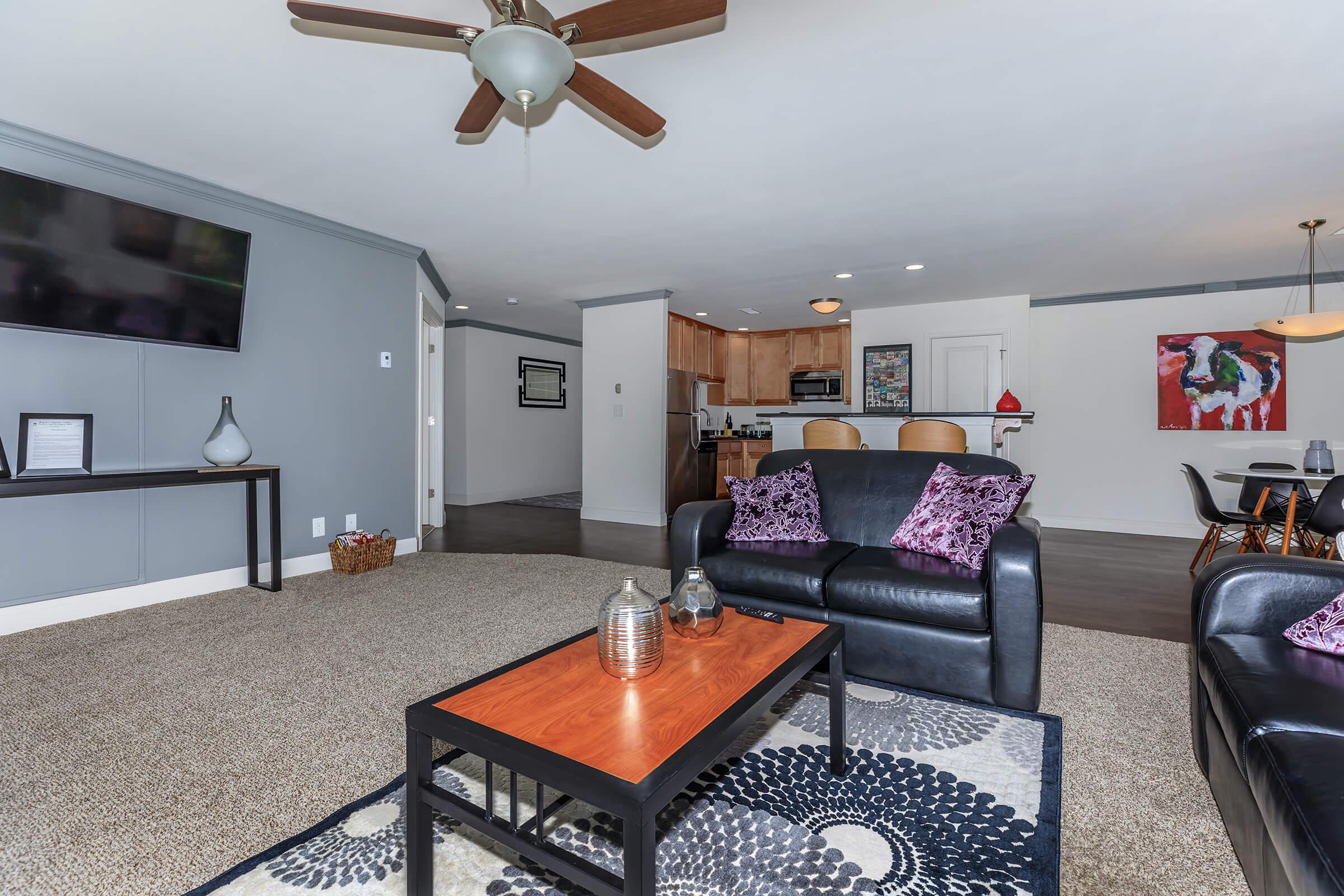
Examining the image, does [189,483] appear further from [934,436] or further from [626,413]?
[934,436]

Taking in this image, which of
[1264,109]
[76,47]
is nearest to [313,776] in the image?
[76,47]

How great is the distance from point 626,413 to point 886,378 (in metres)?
2.82

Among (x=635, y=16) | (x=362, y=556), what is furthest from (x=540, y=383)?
(x=635, y=16)

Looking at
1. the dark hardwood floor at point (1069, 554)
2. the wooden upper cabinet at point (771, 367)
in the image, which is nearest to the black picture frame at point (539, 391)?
the dark hardwood floor at point (1069, 554)

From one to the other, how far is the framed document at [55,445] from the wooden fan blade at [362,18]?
2.50m

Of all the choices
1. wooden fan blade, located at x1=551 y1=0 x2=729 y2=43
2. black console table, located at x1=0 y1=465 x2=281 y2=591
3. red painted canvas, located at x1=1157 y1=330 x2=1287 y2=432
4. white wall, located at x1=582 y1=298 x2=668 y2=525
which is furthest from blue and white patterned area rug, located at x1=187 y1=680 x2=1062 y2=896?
red painted canvas, located at x1=1157 y1=330 x2=1287 y2=432

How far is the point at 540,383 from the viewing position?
28.6ft

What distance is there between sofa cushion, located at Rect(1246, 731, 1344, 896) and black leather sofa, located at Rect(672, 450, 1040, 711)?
854mm

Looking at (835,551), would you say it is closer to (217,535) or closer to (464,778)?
(464,778)

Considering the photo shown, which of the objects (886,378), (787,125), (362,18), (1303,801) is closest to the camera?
(1303,801)

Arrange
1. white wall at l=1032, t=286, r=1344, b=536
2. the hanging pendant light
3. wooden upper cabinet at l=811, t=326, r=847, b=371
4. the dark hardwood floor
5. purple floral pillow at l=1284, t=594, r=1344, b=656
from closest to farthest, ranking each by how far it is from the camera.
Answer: purple floral pillow at l=1284, t=594, r=1344, b=656, the dark hardwood floor, the hanging pendant light, white wall at l=1032, t=286, r=1344, b=536, wooden upper cabinet at l=811, t=326, r=847, b=371

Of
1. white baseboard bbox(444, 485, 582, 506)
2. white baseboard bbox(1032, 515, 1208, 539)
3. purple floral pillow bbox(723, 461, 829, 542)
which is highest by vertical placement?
purple floral pillow bbox(723, 461, 829, 542)

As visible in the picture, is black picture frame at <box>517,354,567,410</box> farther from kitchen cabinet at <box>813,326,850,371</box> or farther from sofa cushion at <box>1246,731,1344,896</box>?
sofa cushion at <box>1246,731,1344,896</box>

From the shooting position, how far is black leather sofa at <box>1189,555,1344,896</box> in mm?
950
